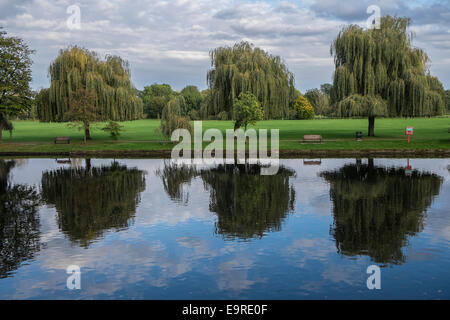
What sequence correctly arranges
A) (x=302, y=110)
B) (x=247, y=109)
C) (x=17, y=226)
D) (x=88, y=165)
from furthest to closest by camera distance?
(x=302, y=110)
(x=247, y=109)
(x=88, y=165)
(x=17, y=226)

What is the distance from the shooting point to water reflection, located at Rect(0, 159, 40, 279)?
1223 centimetres

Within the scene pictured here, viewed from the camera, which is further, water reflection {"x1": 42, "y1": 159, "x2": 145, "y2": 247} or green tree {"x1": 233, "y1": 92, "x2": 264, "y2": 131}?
green tree {"x1": 233, "y1": 92, "x2": 264, "y2": 131}

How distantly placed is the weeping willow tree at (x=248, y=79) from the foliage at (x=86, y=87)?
30.6 feet

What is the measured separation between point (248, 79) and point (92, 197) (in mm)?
29398

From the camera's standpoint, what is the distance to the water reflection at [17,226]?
12233 millimetres

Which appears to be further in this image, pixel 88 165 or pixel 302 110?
pixel 302 110

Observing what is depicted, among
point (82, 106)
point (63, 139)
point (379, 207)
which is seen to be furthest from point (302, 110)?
point (379, 207)

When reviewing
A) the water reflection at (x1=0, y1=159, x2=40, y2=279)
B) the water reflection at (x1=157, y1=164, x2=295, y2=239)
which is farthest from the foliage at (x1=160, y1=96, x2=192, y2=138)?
the water reflection at (x1=0, y1=159, x2=40, y2=279)

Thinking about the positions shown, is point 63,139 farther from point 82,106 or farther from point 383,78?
point 383,78

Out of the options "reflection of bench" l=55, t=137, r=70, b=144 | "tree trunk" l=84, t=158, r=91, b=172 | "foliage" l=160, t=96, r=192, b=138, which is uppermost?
"foliage" l=160, t=96, r=192, b=138

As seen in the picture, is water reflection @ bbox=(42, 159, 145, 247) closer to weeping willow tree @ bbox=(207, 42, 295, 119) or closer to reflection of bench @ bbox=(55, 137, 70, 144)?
reflection of bench @ bbox=(55, 137, 70, 144)

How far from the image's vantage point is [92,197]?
20547 millimetres

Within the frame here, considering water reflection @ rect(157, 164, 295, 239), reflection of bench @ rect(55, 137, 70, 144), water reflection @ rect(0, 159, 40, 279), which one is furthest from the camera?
reflection of bench @ rect(55, 137, 70, 144)
